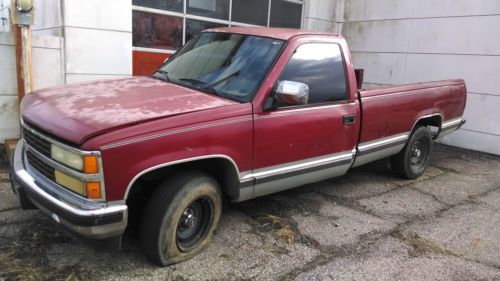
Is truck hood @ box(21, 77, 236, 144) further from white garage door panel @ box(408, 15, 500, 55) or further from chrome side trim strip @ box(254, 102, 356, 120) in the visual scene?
white garage door panel @ box(408, 15, 500, 55)

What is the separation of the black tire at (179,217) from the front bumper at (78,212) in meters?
0.28

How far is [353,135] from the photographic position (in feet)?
15.5

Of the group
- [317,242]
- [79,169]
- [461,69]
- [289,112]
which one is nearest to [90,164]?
[79,169]

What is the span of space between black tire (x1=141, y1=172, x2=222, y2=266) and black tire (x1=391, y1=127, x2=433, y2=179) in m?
3.22

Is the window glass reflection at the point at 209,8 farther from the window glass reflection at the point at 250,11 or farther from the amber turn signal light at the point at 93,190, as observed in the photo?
the amber turn signal light at the point at 93,190

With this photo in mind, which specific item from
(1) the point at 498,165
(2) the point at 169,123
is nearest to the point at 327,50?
(2) the point at 169,123

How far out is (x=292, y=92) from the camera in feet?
12.0

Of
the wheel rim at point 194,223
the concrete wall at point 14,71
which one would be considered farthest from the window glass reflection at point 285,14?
the wheel rim at point 194,223

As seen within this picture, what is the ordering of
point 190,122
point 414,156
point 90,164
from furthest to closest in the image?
point 414,156 < point 190,122 < point 90,164

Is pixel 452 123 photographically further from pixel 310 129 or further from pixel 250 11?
pixel 250 11

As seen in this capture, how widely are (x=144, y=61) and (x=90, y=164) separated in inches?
192

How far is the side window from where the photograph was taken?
13.7 feet

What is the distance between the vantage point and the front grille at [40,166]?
3.23m

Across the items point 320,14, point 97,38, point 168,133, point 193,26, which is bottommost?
point 168,133
